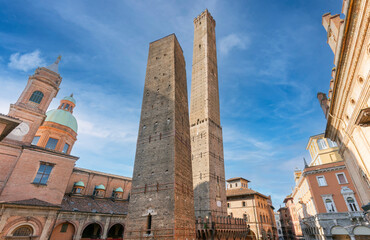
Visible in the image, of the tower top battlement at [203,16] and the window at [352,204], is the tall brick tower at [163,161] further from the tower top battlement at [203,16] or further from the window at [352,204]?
the tower top battlement at [203,16]

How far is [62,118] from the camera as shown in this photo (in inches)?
1304

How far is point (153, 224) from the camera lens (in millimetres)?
13680

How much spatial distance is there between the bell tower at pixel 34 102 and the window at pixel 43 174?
3.67 metres

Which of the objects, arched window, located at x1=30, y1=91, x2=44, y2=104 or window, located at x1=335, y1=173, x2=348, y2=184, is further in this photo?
arched window, located at x1=30, y1=91, x2=44, y2=104

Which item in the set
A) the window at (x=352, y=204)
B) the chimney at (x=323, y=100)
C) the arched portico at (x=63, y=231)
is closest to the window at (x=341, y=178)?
the window at (x=352, y=204)

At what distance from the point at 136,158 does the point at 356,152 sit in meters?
15.5

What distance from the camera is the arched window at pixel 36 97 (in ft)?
88.3

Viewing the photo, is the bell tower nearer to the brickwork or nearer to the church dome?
Result: the brickwork

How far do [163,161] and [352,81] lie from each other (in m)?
12.9

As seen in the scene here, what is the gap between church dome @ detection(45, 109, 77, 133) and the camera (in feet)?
106

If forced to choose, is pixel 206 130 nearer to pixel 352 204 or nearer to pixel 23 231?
pixel 352 204

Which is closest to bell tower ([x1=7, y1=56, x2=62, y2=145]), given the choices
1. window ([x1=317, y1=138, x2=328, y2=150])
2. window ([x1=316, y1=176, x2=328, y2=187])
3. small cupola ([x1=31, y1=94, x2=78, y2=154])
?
small cupola ([x1=31, y1=94, x2=78, y2=154])

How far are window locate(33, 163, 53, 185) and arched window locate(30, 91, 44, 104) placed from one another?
31.1 feet

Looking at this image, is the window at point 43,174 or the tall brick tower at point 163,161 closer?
the tall brick tower at point 163,161
